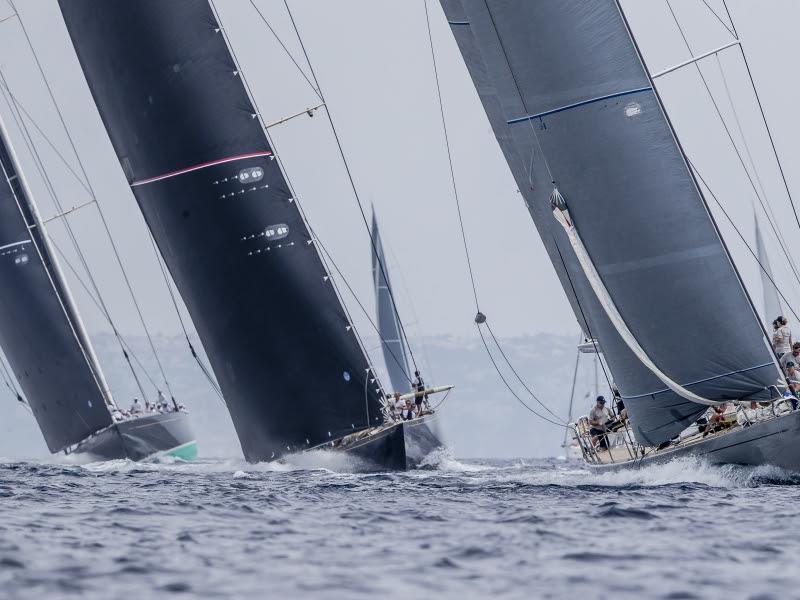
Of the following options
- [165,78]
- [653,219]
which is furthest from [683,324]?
[165,78]

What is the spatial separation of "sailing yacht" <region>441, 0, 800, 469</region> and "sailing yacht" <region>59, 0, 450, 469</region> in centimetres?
594

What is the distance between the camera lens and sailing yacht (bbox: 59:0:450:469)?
20219 mm

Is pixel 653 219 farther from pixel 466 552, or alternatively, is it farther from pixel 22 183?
pixel 22 183

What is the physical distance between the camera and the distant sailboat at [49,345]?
99.9ft

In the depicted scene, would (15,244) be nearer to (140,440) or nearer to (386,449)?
(140,440)

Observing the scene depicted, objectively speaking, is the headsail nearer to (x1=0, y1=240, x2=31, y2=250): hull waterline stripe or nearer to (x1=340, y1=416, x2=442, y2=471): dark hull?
(x1=340, y1=416, x2=442, y2=471): dark hull

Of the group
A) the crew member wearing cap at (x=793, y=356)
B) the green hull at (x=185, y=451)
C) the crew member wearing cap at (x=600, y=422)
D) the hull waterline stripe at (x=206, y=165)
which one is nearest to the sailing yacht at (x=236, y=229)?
the hull waterline stripe at (x=206, y=165)

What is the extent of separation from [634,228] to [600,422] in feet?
12.6

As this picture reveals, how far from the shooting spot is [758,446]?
43.8ft

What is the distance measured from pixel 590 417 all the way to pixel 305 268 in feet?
17.4

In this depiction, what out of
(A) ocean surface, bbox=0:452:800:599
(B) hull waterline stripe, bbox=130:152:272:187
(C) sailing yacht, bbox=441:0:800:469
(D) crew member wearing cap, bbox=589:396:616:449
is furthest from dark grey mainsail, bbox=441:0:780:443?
(B) hull waterline stripe, bbox=130:152:272:187

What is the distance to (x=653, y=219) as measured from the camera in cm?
1428

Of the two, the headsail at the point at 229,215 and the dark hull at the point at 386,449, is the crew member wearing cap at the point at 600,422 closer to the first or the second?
the dark hull at the point at 386,449

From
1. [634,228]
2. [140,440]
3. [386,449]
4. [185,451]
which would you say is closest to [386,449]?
[386,449]
